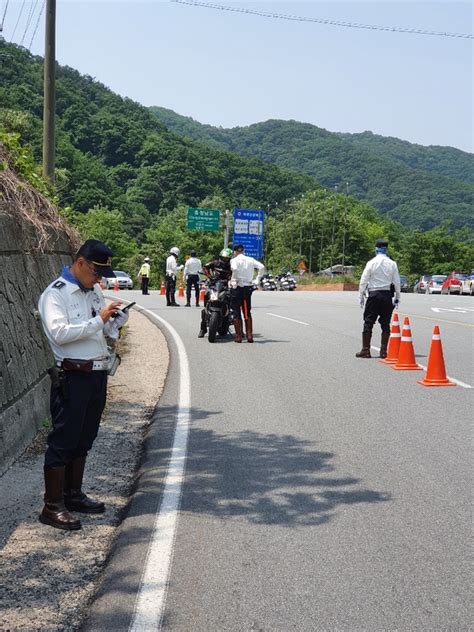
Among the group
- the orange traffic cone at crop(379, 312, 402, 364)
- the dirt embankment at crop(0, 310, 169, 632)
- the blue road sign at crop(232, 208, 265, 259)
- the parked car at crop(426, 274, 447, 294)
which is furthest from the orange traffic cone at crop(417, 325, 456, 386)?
the parked car at crop(426, 274, 447, 294)

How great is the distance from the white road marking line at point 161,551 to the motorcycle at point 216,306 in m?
8.06

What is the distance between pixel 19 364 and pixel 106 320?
7.79 feet

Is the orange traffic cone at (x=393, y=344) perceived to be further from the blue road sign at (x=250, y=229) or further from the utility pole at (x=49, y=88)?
the blue road sign at (x=250, y=229)

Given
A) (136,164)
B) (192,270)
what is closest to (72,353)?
(192,270)

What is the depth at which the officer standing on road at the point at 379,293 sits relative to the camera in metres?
13.8

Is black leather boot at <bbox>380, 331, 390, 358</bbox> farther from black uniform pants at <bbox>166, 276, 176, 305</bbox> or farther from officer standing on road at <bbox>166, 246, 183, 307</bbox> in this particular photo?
black uniform pants at <bbox>166, 276, 176, 305</bbox>

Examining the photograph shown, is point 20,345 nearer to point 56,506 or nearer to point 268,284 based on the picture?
point 56,506

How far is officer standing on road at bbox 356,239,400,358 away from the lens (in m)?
13.8

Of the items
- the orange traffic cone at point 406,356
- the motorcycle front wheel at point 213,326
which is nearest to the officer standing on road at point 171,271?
the motorcycle front wheel at point 213,326

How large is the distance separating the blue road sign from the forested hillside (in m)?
29.4

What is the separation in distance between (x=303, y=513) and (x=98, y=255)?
217 cm

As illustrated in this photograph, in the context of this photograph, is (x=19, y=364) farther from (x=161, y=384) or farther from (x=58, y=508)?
(x=161, y=384)

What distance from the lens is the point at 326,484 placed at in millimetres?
6168

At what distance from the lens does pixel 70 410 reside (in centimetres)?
525
